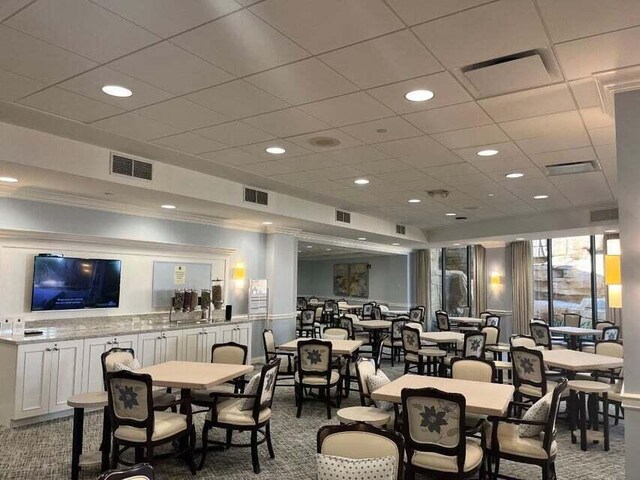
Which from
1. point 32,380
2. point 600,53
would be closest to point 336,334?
point 32,380

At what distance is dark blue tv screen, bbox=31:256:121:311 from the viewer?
591 centimetres

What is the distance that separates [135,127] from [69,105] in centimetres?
60

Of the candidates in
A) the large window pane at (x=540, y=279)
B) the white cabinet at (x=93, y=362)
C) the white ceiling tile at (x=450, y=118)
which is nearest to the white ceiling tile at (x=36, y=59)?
the white ceiling tile at (x=450, y=118)

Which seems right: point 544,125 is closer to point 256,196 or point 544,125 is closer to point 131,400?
point 131,400

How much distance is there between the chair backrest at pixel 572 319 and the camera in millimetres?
11125

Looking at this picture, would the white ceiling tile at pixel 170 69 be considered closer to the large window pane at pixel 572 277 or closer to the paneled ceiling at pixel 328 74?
the paneled ceiling at pixel 328 74

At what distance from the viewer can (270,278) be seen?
9.15m

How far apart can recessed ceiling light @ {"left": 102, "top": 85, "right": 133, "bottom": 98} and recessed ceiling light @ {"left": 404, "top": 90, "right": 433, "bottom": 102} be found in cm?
201

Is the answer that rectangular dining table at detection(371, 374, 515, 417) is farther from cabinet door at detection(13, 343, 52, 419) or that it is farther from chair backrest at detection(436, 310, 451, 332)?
chair backrest at detection(436, 310, 451, 332)

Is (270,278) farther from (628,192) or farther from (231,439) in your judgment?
(628,192)

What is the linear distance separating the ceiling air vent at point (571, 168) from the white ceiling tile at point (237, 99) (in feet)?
11.9

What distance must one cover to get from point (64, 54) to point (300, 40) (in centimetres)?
143

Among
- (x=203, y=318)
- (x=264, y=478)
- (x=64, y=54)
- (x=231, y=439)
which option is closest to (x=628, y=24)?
(x=64, y=54)

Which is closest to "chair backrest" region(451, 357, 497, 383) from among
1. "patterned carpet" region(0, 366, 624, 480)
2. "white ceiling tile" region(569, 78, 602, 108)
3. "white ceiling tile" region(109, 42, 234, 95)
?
"patterned carpet" region(0, 366, 624, 480)
